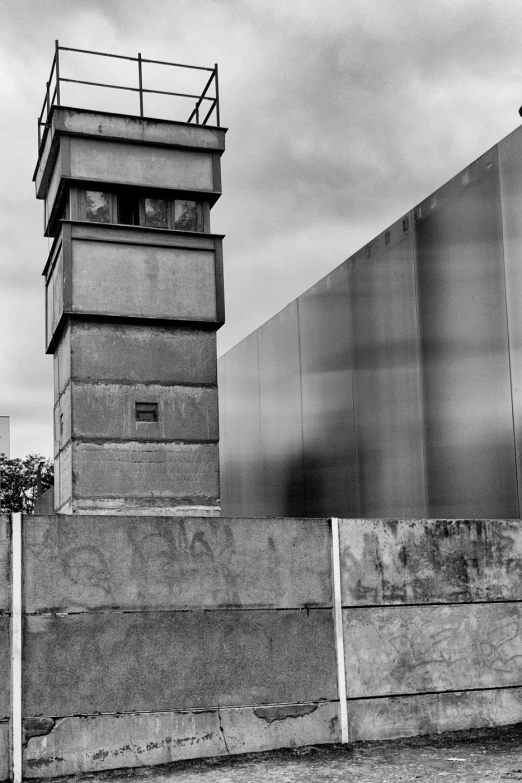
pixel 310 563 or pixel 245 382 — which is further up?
pixel 245 382

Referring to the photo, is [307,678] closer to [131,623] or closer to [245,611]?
[245,611]

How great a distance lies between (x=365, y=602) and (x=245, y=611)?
1286mm

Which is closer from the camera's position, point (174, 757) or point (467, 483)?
point (174, 757)

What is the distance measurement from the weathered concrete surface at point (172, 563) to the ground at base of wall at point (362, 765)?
1.39 meters

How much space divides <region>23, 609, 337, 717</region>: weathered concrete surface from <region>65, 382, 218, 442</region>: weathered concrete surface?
10.3m

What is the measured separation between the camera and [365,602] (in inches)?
376

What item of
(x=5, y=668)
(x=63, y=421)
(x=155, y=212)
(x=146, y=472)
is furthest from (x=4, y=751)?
(x=155, y=212)

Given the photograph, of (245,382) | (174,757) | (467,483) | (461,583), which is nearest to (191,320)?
(245,382)

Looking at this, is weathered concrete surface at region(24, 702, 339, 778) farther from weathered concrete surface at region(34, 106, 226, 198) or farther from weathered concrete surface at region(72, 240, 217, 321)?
weathered concrete surface at region(34, 106, 226, 198)

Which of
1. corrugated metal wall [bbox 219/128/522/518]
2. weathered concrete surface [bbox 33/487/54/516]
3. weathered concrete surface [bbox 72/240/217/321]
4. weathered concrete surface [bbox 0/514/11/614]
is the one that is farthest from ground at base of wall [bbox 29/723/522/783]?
weathered concrete surface [bbox 33/487/54/516]

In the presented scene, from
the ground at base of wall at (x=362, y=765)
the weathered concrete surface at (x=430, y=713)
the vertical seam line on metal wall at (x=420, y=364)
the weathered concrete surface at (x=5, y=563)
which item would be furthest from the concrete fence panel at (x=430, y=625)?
the vertical seam line on metal wall at (x=420, y=364)

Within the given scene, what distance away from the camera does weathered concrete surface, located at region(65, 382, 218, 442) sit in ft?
61.9

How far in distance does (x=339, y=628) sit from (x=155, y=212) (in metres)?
13.1

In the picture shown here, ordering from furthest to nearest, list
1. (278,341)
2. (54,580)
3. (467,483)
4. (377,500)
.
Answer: (278,341) → (377,500) → (467,483) → (54,580)
